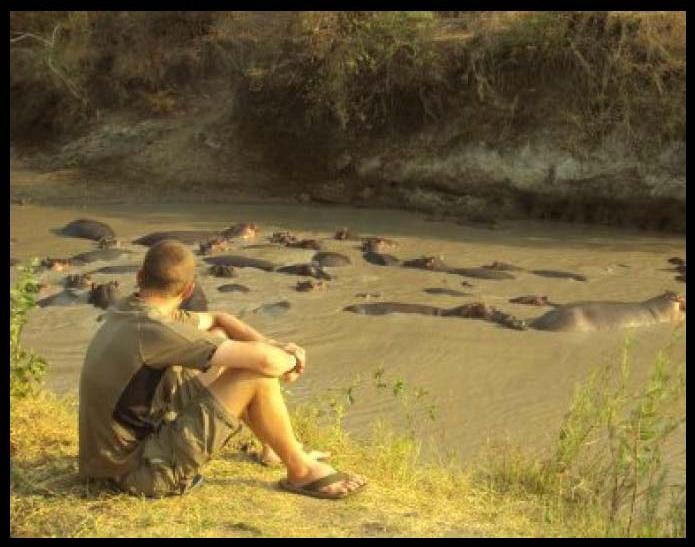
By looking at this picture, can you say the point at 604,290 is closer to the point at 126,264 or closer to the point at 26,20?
the point at 126,264

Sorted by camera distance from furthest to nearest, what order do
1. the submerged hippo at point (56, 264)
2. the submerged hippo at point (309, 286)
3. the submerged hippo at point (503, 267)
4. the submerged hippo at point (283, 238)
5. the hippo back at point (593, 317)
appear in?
1. the submerged hippo at point (283, 238)
2. the submerged hippo at point (503, 267)
3. the submerged hippo at point (56, 264)
4. the submerged hippo at point (309, 286)
5. the hippo back at point (593, 317)

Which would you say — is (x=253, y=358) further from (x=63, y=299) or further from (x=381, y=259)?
(x=381, y=259)

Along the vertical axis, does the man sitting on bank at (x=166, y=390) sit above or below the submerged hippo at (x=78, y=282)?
above

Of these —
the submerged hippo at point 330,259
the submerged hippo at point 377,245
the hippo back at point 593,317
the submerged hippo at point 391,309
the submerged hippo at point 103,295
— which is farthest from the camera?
the submerged hippo at point 377,245

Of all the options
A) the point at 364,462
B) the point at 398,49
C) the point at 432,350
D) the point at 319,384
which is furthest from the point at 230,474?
the point at 398,49

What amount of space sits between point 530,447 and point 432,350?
236cm

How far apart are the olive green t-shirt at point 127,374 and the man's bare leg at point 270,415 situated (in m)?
0.23

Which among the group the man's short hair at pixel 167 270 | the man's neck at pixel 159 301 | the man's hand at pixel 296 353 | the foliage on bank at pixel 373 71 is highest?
the foliage on bank at pixel 373 71

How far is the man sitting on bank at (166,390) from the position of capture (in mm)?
4812

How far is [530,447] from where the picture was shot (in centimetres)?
738

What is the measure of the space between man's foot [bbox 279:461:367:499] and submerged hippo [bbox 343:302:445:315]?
550 cm

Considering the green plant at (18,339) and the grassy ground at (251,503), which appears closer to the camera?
the grassy ground at (251,503)

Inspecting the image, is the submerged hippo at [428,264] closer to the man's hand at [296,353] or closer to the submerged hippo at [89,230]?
the submerged hippo at [89,230]

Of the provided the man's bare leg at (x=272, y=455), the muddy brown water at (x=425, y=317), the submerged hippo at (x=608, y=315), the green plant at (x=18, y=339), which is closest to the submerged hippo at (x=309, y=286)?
the muddy brown water at (x=425, y=317)
